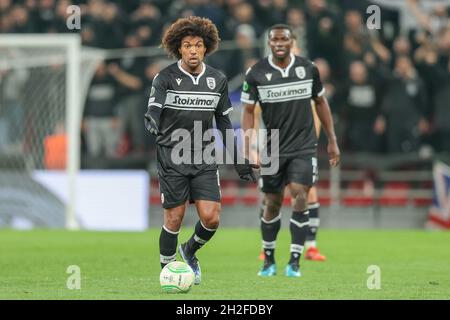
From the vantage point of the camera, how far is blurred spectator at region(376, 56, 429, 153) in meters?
21.1

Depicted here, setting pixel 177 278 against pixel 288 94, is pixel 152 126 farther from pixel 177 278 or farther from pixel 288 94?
pixel 288 94

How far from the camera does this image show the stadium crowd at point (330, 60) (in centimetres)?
2125

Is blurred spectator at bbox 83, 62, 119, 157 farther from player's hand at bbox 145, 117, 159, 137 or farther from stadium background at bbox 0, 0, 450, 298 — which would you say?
player's hand at bbox 145, 117, 159, 137

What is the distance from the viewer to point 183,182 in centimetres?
1054

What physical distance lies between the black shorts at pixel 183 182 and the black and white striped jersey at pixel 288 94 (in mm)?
1909

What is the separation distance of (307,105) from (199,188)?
92.3 inches

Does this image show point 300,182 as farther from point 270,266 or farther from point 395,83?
point 395,83

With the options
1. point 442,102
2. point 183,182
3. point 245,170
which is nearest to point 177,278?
point 183,182

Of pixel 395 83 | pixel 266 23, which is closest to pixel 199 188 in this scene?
pixel 395 83

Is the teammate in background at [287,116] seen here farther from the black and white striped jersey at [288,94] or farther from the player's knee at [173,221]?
the player's knee at [173,221]

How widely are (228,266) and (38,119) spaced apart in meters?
9.82

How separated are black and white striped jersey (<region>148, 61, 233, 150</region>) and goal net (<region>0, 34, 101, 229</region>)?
10.8 metres

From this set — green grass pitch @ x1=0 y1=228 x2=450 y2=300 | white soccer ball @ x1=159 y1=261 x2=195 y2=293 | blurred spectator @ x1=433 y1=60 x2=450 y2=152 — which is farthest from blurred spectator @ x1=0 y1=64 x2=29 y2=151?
white soccer ball @ x1=159 y1=261 x2=195 y2=293

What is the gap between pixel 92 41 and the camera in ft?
79.0
